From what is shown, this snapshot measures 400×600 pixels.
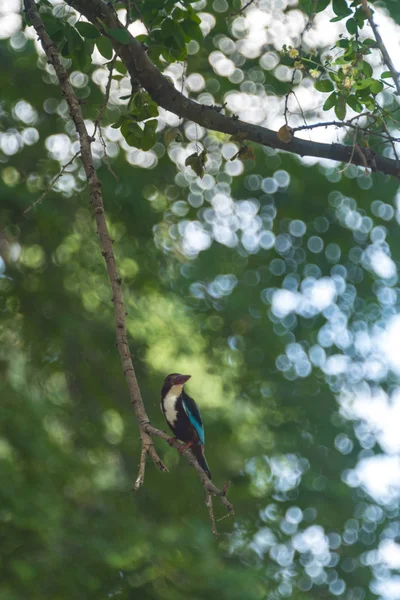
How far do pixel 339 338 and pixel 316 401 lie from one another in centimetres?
108

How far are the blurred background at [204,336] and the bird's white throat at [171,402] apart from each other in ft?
8.91

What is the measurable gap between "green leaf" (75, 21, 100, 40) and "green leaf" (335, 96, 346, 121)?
3.35ft

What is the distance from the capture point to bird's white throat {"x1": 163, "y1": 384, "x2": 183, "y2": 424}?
398cm

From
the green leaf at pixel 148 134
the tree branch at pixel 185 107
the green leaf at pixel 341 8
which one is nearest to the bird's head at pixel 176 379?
the green leaf at pixel 148 134

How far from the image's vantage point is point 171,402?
4.04 metres

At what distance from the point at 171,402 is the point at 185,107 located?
1.71 meters

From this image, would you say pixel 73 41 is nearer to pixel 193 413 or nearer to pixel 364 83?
pixel 364 83

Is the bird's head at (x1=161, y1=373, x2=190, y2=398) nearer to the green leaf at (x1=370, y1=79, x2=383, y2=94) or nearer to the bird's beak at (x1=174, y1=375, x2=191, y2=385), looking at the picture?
the bird's beak at (x1=174, y1=375, x2=191, y2=385)

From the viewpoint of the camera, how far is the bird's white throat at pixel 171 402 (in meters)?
3.98

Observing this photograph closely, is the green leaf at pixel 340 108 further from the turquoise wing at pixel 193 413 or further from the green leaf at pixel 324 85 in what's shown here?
the turquoise wing at pixel 193 413

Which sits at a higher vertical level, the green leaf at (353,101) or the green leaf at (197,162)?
the green leaf at (353,101)

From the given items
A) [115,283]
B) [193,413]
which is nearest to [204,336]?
[193,413]

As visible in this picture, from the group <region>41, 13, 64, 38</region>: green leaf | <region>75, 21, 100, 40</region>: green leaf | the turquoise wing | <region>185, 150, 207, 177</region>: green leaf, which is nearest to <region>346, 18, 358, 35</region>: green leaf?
<region>185, 150, 207, 177</region>: green leaf

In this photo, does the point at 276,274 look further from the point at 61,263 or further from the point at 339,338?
the point at 61,263
